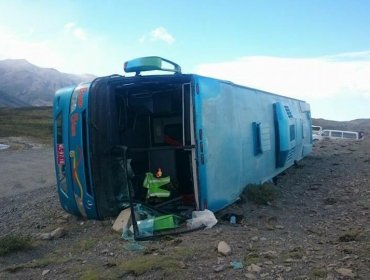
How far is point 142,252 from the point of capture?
539 centimetres

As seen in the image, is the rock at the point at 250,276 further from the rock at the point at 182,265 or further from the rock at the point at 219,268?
the rock at the point at 182,265

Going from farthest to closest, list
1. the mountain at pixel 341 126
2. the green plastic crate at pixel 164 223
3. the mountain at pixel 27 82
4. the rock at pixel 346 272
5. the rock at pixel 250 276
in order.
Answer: the mountain at pixel 27 82, the mountain at pixel 341 126, the green plastic crate at pixel 164 223, the rock at pixel 250 276, the rock at pixel 346 272

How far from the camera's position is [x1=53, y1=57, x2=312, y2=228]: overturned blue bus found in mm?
6730

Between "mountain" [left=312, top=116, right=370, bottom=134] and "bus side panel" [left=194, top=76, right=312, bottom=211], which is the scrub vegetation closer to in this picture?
"bus side panel" [left=194, top=76, right=312, bottom=211]

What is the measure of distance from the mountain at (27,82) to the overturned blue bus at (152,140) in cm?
9793

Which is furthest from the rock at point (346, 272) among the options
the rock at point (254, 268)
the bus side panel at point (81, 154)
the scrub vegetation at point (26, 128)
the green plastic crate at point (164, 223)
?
the scrub vegetation at point (26, 128)

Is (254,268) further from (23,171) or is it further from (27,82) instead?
(27,82)

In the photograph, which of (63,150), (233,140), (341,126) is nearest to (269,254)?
(233,140)

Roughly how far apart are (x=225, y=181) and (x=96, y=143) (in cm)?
201

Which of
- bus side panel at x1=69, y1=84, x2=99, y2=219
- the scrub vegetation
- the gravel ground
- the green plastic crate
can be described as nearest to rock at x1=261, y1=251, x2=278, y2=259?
the gravel ground

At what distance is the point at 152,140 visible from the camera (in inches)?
334

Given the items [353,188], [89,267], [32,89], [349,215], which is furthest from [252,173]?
[32,89]

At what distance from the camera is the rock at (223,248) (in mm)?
5031

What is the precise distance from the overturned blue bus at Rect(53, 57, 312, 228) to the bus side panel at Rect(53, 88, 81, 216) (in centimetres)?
2
